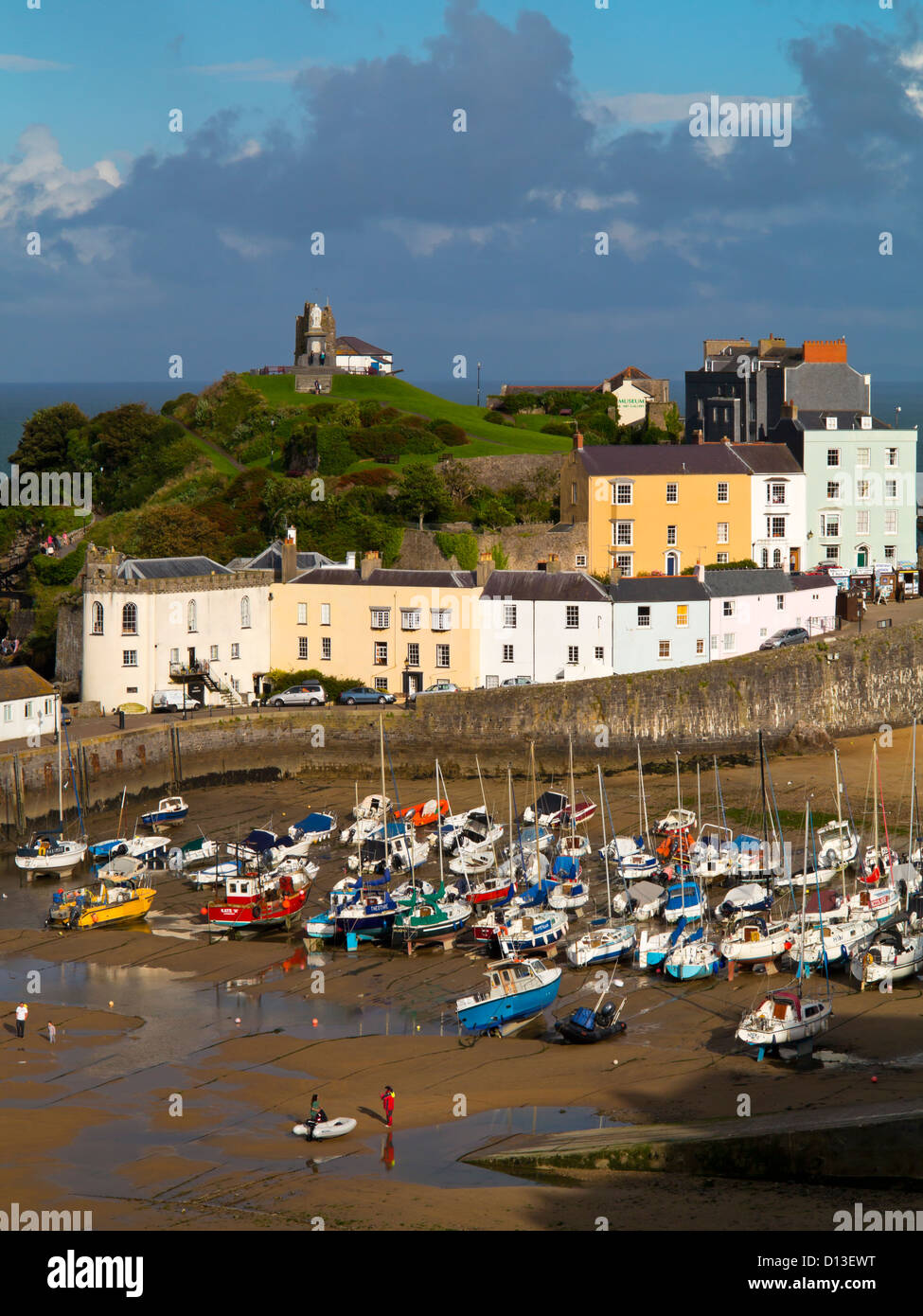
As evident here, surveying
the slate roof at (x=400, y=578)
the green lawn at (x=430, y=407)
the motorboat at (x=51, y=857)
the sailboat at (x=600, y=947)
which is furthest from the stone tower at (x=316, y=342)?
the sailboat at (x=600, y=947)

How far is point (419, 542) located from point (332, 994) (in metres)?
27.8

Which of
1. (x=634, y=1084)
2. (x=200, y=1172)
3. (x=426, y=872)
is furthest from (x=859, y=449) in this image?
(x=200, y=1172)

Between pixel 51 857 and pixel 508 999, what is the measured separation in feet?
44.5

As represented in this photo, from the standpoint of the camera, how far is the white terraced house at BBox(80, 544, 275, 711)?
154 ft

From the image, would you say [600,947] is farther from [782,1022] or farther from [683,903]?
[782,1022]

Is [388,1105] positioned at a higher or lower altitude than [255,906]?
lower

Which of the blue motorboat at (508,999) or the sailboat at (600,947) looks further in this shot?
the sailboat at (600,947)

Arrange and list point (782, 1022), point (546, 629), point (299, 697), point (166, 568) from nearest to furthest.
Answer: point (782, 1022)
point (299, 697)
point (546, 629)
point (166, 568)

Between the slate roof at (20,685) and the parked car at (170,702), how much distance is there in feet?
13.4

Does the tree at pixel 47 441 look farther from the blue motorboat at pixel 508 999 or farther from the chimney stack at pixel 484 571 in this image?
the blue motorboat at pixel 508 999

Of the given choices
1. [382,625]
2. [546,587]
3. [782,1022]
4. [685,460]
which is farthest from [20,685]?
[782,1022]

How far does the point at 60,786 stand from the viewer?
39781mm

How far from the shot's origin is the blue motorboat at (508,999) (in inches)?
1035

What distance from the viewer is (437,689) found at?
1852 inches
